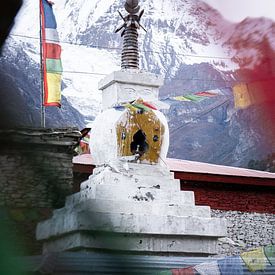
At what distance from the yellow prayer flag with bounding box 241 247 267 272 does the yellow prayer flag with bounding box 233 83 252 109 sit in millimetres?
2043

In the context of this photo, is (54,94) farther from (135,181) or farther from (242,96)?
(135,181)

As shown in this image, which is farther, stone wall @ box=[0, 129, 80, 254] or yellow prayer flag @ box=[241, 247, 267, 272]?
yellow prayer flag @ box=[241, 247, 267, 272]

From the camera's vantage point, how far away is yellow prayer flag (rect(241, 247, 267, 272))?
7.82ft

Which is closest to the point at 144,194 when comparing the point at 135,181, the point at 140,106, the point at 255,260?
the point at 135,181

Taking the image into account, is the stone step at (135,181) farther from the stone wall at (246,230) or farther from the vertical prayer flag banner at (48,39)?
the vertical prayer flag banner at (48,39)

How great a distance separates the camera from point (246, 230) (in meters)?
6.38

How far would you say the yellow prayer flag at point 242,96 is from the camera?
33 centimetres

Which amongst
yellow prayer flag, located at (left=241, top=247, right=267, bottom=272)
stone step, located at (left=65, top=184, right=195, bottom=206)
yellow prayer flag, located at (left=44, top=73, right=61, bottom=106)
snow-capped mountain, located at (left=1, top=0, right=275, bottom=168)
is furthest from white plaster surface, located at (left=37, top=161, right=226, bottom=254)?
snow-capped mountain, located at (left=1, top=0, right=275, bottom=168)

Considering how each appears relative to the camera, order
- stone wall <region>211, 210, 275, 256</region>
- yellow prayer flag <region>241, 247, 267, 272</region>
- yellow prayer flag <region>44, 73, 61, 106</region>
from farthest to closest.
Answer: stone wall <region>211, 210, 275, 256</region> < yellow prayer flag <region>241, 247, 267, 272</region> < yellow prayer flag <region>44, 73, 61, 106</region>

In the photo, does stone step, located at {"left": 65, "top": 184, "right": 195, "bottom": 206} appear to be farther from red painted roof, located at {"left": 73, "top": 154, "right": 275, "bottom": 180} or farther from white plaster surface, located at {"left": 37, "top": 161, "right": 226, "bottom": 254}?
red painted roof, located at {"left": 73, "top": 154, "right": 275, "bottom": 180}

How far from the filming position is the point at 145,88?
4242 mm

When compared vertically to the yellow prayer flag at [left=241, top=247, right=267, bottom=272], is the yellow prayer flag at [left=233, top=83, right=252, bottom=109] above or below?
below

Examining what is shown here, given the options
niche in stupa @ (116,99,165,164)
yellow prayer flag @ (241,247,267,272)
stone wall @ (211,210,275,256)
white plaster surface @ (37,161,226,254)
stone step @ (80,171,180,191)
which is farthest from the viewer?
stone wall @ (211,210,275,256)

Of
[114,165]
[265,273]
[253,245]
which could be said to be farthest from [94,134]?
[253,245]
